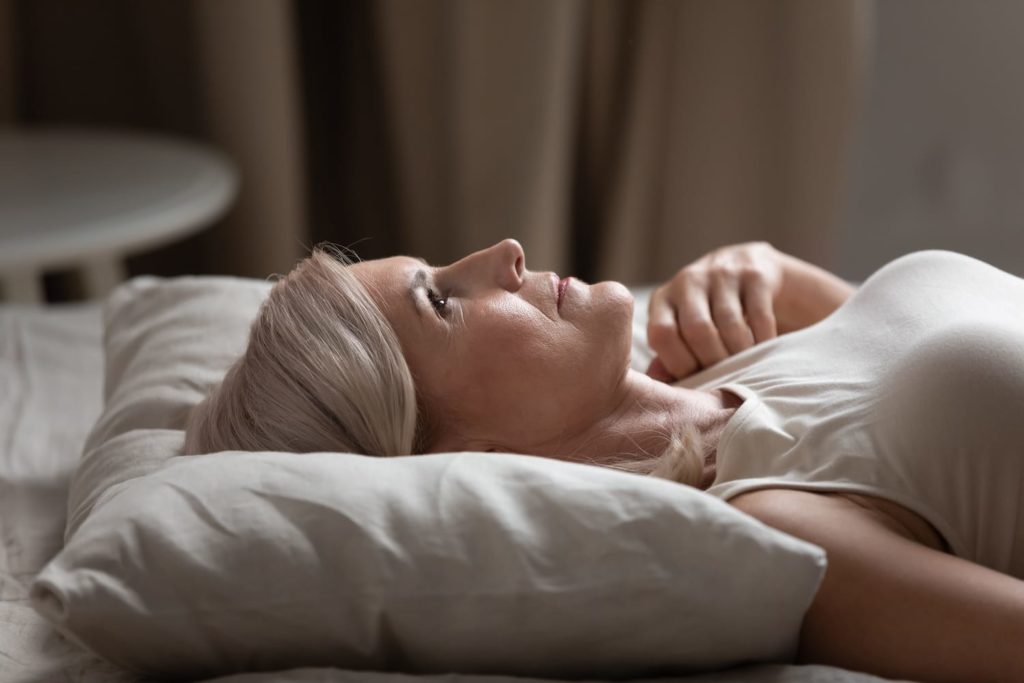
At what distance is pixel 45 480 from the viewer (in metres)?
1.21

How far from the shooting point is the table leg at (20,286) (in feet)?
6.22

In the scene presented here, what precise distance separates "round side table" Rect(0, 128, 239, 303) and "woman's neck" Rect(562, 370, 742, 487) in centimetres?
109

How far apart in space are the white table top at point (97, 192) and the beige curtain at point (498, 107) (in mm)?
223

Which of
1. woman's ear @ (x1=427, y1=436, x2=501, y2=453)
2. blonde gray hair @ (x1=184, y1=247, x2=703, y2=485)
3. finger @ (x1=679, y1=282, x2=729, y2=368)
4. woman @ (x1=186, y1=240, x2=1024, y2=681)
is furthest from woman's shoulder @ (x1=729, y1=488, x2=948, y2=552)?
finger @ (x1=679, y1=282, x2=729, y2=368)

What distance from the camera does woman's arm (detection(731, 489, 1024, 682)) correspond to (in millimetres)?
749

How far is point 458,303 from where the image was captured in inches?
40.0

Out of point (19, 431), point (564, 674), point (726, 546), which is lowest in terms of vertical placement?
point (19, 431)

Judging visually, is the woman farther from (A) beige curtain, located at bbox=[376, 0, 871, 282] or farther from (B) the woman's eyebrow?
(A) beige curtain, located at bbox=[376, 0, 871, 282]

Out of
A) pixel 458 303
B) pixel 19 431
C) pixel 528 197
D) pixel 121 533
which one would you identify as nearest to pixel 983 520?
pixel 458 303

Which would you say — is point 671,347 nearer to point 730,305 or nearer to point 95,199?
point 730,305

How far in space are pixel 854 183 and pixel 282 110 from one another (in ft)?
3.70

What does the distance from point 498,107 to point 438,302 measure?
1.26 meters

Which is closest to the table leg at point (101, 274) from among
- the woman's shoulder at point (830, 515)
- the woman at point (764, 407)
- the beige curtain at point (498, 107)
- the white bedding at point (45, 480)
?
the white bedding at point (45, 480)

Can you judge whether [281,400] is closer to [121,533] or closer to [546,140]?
[121,533]
